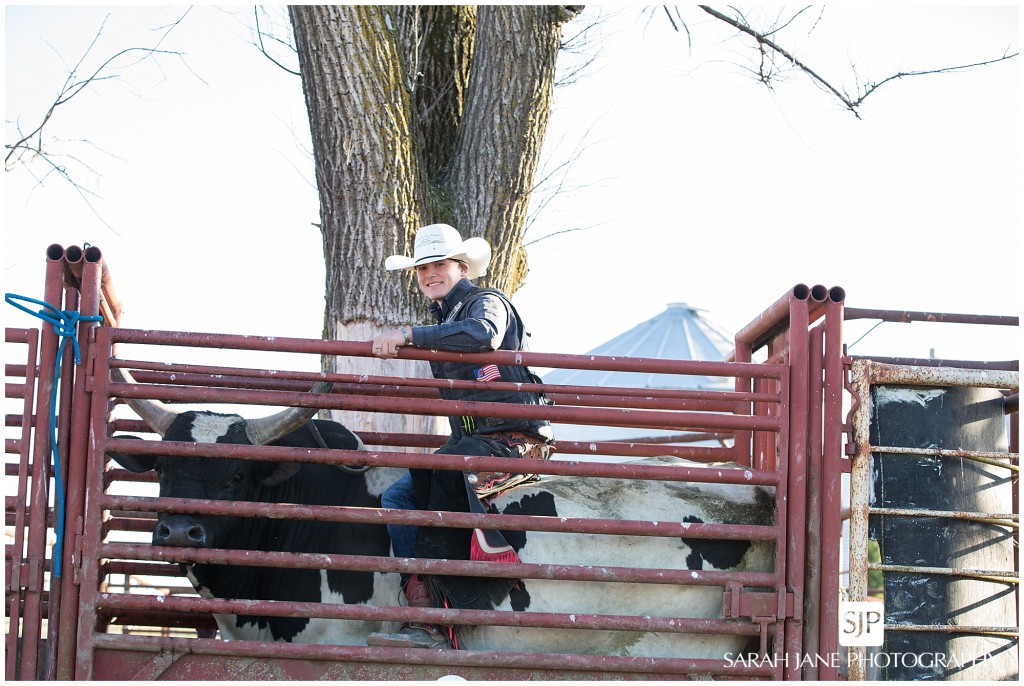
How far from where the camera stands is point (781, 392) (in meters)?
4.50

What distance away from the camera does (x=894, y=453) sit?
4562 mm

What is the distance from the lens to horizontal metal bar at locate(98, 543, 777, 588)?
4.25 m

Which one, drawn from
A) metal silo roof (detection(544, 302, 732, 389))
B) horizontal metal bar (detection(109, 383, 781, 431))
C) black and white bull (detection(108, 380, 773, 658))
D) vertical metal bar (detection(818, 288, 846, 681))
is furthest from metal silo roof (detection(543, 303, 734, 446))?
horizontal metal bar (detection(109, 383, 781, 431))

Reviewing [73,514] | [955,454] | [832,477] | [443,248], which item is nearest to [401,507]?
[443,248]

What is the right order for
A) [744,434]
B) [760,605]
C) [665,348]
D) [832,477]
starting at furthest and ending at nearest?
[665,348]
[744,434]
[832,477]
[760,605]

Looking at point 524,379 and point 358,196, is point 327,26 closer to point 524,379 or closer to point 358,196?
point 358,196

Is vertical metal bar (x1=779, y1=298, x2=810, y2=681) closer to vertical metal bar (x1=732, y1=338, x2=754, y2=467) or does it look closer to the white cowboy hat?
vertical metal bar (x1=732, y1=338, x2=754, y2=467)

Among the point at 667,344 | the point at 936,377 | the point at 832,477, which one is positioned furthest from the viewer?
the point at 667,344

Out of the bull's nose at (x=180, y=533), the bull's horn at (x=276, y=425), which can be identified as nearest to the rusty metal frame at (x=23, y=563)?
the bull's nose at (x=180, y=533)

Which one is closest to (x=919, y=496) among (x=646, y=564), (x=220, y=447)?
(x=646, y=564)

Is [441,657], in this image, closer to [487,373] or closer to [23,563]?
[487,373]

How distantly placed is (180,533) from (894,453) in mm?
3121

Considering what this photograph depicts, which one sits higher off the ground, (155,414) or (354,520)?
(155,414)

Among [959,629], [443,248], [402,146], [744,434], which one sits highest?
[402,146]
